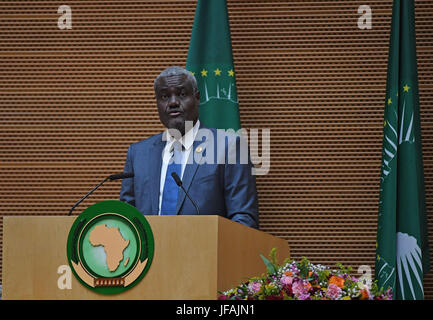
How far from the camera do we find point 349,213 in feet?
20.6

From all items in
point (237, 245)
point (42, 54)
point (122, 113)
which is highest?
point (42, 54)

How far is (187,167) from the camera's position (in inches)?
168

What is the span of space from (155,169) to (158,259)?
1326 millimetres

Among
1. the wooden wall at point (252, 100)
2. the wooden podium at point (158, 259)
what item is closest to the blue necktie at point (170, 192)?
the wooden podium at point (158, 259)

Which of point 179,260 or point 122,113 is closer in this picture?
point 179,260

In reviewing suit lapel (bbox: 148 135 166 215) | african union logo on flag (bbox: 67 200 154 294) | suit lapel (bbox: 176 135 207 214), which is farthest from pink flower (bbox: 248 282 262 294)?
suit lapel (bbox: 148 135 166 215)

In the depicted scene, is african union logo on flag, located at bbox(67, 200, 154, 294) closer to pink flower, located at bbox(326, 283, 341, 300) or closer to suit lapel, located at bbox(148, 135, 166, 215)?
pink flower, located at bbox(326, 283, 341, 300)

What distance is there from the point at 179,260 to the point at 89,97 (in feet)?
11.8

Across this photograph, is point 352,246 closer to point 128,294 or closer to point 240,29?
point 240,29

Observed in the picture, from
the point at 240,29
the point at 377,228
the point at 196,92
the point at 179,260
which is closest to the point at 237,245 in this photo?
the point at 179,260

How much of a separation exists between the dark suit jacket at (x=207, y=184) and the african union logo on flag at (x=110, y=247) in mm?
1023

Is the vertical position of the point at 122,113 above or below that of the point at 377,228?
above

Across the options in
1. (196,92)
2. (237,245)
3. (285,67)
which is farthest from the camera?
(285,67)

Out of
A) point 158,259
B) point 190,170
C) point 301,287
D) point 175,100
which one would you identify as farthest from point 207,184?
point 301,287
